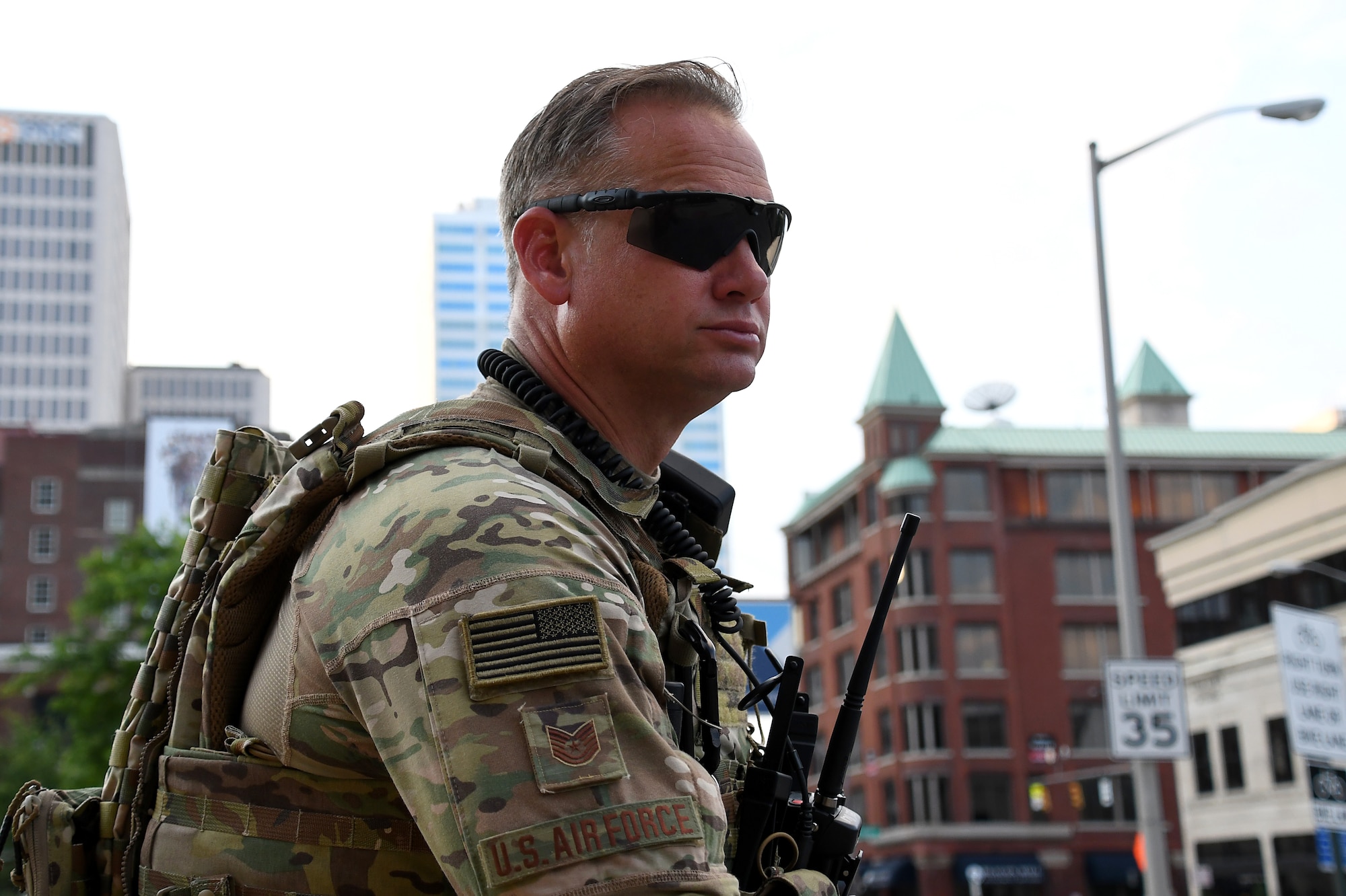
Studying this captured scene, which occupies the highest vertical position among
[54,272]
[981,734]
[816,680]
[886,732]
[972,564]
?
[54,272]

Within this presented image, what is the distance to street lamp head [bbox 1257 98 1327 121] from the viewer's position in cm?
1645

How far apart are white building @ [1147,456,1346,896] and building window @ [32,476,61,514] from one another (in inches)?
2505

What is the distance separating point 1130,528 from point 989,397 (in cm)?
4987

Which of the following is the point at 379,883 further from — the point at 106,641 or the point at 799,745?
the point at 106,641

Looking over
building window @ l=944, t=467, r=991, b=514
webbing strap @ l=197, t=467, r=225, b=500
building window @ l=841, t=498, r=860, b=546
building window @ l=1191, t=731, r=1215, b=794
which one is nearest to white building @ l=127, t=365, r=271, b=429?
building window @ l=841, t=498, r=860, b=546

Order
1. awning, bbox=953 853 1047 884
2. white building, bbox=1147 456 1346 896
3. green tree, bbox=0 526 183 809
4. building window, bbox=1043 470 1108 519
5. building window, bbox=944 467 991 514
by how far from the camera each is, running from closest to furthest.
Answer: green tree, bbox=0 526 183 809, white building, bbox=1147 456 1346 896, awning, bbox=953 853 1047 884, building window, bbox=944 467 991 514, building window, bbox=1043 470 1108 519

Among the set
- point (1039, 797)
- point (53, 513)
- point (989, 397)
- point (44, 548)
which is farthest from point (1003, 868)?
point (44, 548)

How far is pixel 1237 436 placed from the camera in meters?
63.2

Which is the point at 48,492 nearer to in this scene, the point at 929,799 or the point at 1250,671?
the point at 929,799

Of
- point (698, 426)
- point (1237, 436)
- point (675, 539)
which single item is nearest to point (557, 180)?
point (675, 539)

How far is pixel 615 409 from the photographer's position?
94.8 inches

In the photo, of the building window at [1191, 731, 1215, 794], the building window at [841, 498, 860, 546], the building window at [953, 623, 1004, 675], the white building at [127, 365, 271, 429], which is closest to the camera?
the building window at [1191, 731, 1215, 794]

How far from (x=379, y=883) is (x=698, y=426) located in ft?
550

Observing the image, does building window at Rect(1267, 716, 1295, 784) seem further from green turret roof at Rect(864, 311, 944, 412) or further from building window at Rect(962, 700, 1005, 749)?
green turret roof at Rect(864, 311, 944, 412)
